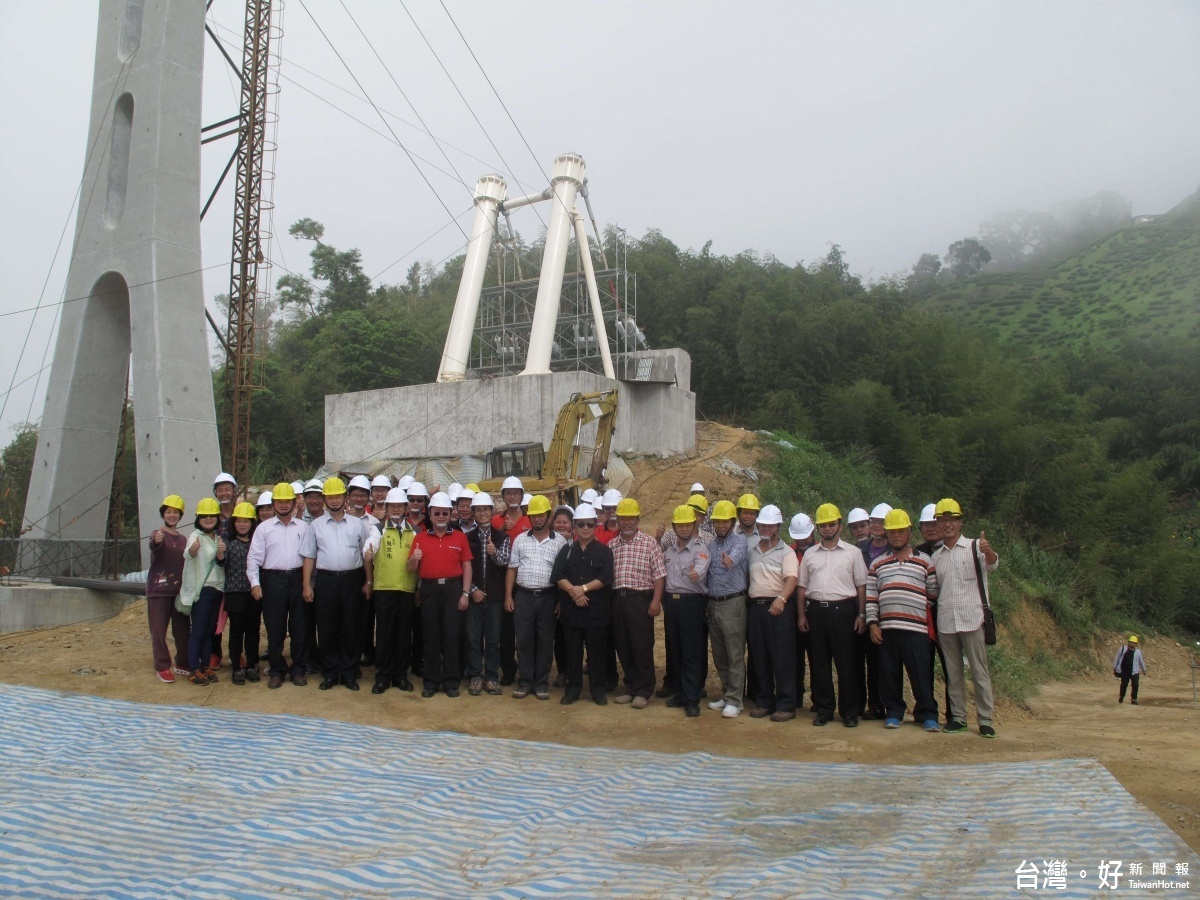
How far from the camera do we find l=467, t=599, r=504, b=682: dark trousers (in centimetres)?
653

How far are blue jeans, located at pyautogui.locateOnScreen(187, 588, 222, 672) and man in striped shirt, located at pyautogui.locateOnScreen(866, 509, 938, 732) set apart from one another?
5.00m

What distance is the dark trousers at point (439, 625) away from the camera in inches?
251

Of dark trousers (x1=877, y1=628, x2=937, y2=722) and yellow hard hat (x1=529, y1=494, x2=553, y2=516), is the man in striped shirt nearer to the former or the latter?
dark trousers (x1=877, y1=628, x2=937, y2=722)

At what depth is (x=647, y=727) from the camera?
19.1 ft

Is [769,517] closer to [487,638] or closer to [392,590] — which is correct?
[487,638]

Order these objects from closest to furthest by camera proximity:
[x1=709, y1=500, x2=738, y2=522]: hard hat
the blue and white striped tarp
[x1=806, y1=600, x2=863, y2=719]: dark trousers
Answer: the blue and white striped tarp
[x1=806, y1=600, x2=863, y2=719]: dark trousers
[x1=709, y1=500, x2=738, y2=522]: hard hat

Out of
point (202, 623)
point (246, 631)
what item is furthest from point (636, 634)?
point (202, 623)

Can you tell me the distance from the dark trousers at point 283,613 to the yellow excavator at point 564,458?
8.19 metres


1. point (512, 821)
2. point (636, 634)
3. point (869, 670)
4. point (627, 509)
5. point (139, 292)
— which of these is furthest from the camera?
point (139, 292)

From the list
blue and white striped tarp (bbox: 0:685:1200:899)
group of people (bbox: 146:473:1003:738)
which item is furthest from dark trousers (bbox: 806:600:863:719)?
blue and white striped tarp (bbox: 0:685:1200:899)

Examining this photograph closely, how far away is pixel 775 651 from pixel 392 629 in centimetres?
295

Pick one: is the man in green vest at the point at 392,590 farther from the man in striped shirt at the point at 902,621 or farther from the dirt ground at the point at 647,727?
the man in striped shirt at the point at 902,621

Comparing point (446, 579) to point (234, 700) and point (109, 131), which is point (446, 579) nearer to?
point (234, 700)

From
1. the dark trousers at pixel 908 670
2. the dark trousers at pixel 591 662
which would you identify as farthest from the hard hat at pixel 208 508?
the dark trousers at pixel 908 670
